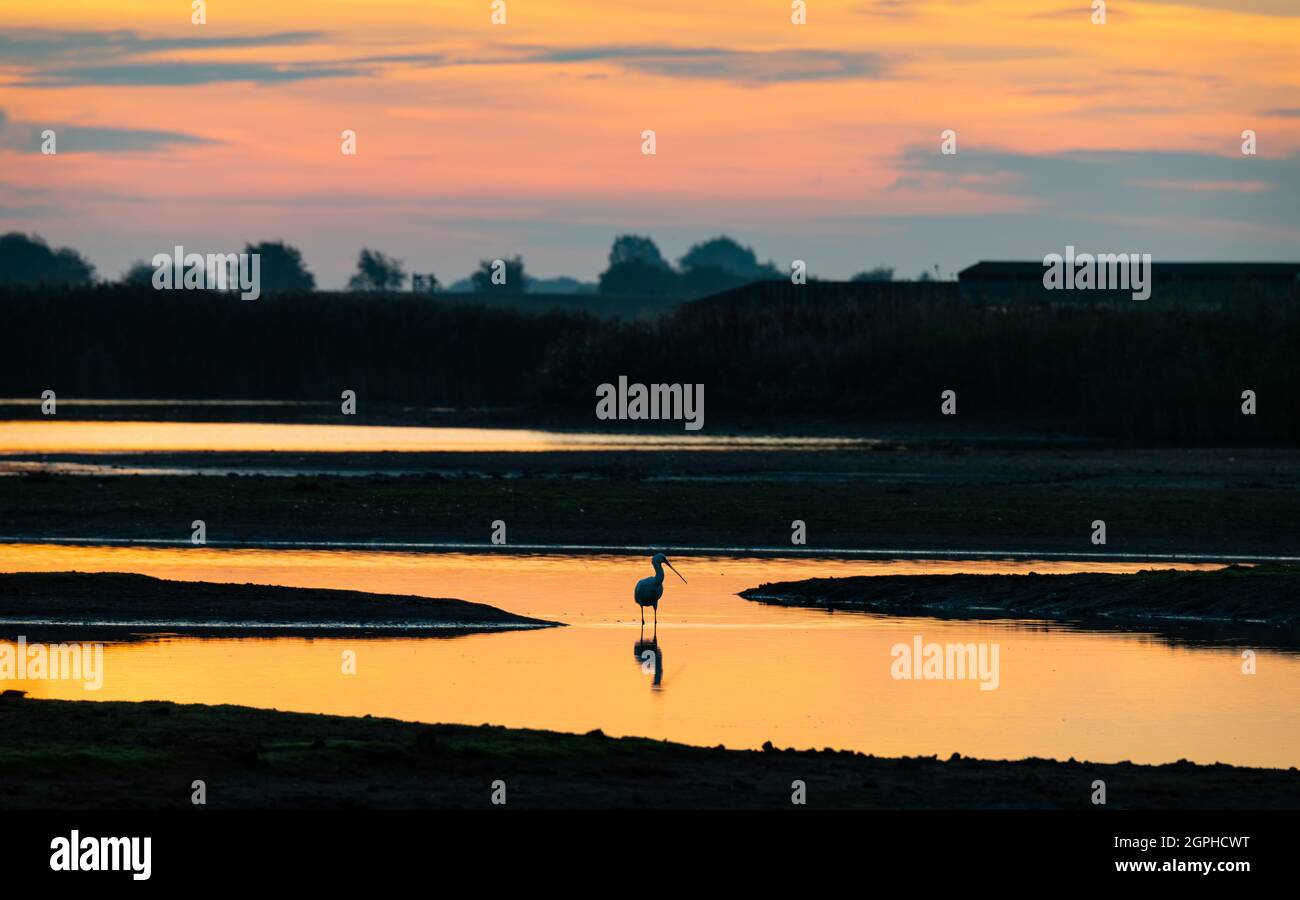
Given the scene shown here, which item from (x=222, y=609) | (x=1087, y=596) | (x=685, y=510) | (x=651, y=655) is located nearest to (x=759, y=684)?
(x=651, y=655)

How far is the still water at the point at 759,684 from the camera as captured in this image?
15250 mm

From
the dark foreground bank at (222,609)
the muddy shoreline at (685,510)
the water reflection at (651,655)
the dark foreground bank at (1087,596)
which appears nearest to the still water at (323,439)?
the muddy shoreline at (685,510)

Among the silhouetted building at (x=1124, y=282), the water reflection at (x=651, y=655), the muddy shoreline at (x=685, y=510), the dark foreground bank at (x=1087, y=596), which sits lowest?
the water reflection at (x=651, y=655)

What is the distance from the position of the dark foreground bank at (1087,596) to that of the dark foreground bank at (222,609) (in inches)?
154

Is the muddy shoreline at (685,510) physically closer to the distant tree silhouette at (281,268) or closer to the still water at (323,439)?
the still water at (323,439)

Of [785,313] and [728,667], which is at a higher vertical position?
[785,313]

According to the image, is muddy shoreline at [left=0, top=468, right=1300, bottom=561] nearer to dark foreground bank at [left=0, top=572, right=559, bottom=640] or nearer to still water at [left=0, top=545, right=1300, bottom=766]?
still water at [left=0, top=545, right=1300, bottom=766]

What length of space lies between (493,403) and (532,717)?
6229 centimetres

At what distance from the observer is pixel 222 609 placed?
21.5 m

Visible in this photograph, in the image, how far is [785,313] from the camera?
70.2m

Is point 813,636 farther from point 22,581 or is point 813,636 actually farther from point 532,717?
point 22,581

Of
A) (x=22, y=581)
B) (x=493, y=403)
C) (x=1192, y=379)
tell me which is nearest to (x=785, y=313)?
(x=493, y=403)

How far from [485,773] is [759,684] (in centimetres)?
500
